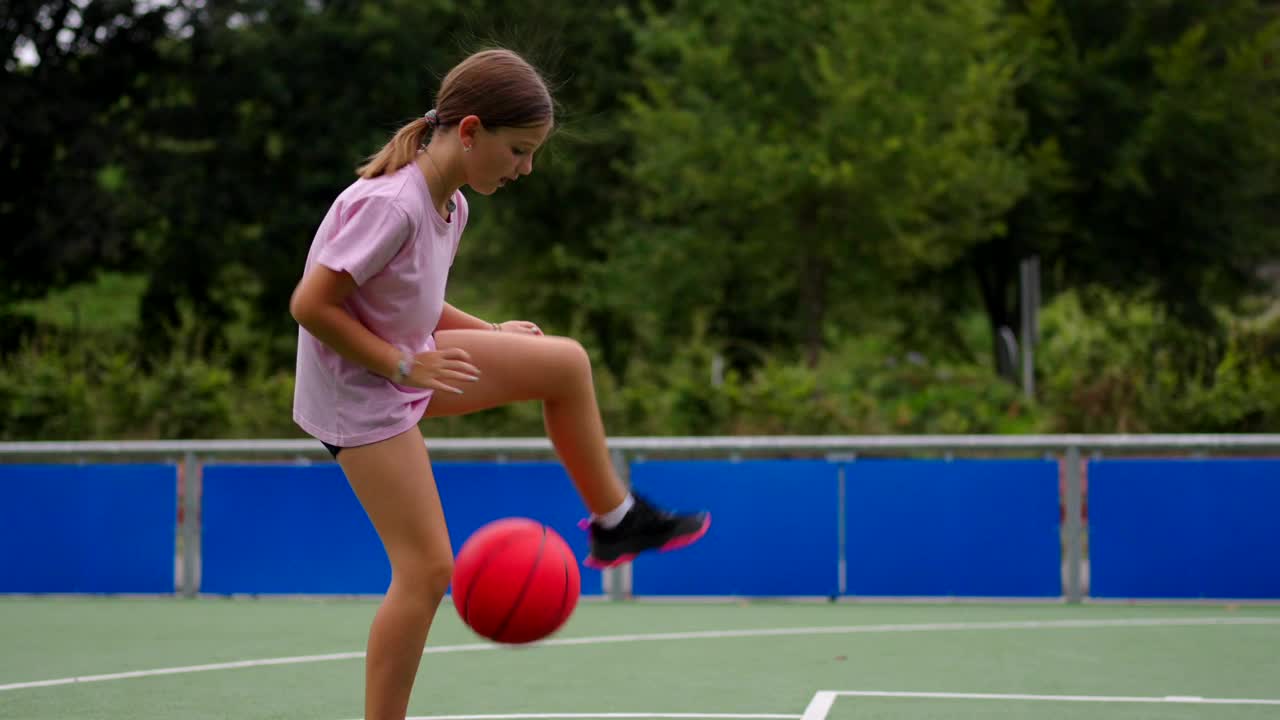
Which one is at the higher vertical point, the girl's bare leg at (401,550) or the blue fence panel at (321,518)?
the girl's bare leg at (401,550)

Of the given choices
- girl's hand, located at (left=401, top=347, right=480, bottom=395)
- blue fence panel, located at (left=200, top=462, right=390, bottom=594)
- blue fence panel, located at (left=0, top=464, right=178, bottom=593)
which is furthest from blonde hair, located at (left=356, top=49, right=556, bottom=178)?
blue fence panel, located at (left=0, top=464, right=178, bottom=593)

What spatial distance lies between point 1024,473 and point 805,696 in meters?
4.36

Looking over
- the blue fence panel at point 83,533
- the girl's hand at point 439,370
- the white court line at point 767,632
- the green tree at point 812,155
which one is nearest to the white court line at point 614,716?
the white court line at point 767,632

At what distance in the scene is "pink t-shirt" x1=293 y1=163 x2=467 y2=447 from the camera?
3969 millimetres

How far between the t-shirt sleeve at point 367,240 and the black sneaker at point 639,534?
3.32 ft

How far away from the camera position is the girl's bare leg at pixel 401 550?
4.13m

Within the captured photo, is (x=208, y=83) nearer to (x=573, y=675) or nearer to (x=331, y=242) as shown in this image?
(x=573, y=675)

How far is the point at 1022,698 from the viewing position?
22.6 feet

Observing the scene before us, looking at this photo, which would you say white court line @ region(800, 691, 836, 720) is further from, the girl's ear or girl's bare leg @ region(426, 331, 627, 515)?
the girl's ear

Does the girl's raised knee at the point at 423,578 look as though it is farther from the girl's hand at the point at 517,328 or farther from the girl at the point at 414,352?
the girl's hand at the point at 517,328

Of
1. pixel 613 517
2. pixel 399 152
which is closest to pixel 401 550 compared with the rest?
pixel 613 517

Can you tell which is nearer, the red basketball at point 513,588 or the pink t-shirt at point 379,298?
the pink t-shirt at point 379,298

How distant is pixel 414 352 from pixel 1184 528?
25.6 feet

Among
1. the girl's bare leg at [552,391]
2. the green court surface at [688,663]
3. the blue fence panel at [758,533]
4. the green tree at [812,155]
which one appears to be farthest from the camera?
the green tree at [812,155]
